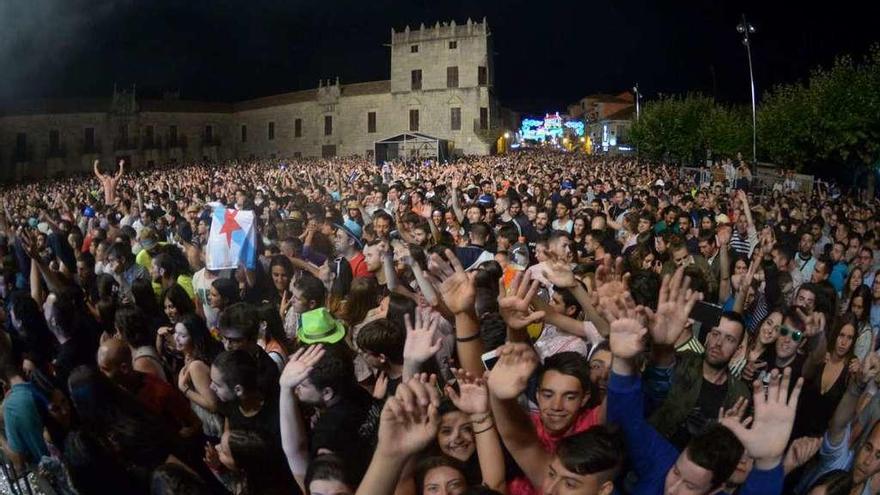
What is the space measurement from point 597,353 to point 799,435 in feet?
3.59

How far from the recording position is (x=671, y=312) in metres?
2.78

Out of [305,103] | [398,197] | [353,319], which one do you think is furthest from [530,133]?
[353,319]

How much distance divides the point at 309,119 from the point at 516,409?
50.3 metres

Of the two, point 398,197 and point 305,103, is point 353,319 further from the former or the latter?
point 305,103

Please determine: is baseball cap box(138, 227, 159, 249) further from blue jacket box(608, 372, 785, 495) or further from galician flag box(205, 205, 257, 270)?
blue jacket box(608, 372, 785, 495)

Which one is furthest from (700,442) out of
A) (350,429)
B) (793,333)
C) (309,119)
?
(309,119)

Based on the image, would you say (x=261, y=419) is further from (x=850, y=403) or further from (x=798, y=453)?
(x=850, y=403)

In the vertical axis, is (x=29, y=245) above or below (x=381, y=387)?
above

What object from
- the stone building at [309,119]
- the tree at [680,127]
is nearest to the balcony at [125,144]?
the stone building at [309,119]

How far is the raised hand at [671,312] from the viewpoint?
9.11 feet

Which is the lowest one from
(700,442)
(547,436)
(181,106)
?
(547,436)

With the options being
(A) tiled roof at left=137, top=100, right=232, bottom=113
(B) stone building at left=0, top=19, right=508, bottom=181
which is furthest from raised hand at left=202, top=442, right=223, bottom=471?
(A) tiled roof at left=137, top=100, right=232, bottom=113

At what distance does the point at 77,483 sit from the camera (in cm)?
302

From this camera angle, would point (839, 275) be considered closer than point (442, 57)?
Yes
